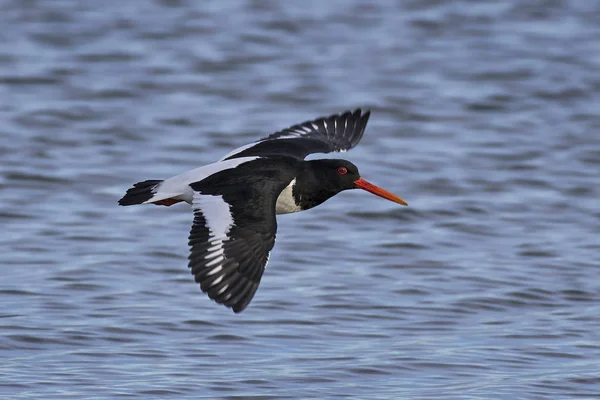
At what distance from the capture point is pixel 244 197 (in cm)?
729

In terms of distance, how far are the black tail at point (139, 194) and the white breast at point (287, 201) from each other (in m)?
0.79

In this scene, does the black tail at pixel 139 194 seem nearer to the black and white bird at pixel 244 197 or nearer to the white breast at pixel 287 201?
the black and white bird at pixel 244 197

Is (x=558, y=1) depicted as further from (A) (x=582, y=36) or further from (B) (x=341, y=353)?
(B) (x=341, y=353)

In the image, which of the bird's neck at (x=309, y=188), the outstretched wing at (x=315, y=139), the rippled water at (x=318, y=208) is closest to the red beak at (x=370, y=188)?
the bird's neck at (x=309, y=188)

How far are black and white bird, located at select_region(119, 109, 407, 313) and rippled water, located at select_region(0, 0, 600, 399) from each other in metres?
0.95

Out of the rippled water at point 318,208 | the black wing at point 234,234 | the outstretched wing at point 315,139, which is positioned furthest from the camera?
the outstretched wing at point 315,139

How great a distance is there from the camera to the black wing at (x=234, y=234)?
670cm

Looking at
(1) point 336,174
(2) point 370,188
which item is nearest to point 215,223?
(1) point 336,174

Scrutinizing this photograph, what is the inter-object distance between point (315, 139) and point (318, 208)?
7.69ft

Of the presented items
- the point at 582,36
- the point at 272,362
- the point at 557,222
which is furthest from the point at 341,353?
the point at 582,36

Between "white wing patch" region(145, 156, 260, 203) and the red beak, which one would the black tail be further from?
the red beak

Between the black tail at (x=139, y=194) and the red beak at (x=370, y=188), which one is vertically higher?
the black tail at (x=139, y=194)

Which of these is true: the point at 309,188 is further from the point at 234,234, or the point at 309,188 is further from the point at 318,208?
the point at 318,208

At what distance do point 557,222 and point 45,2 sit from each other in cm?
1045
